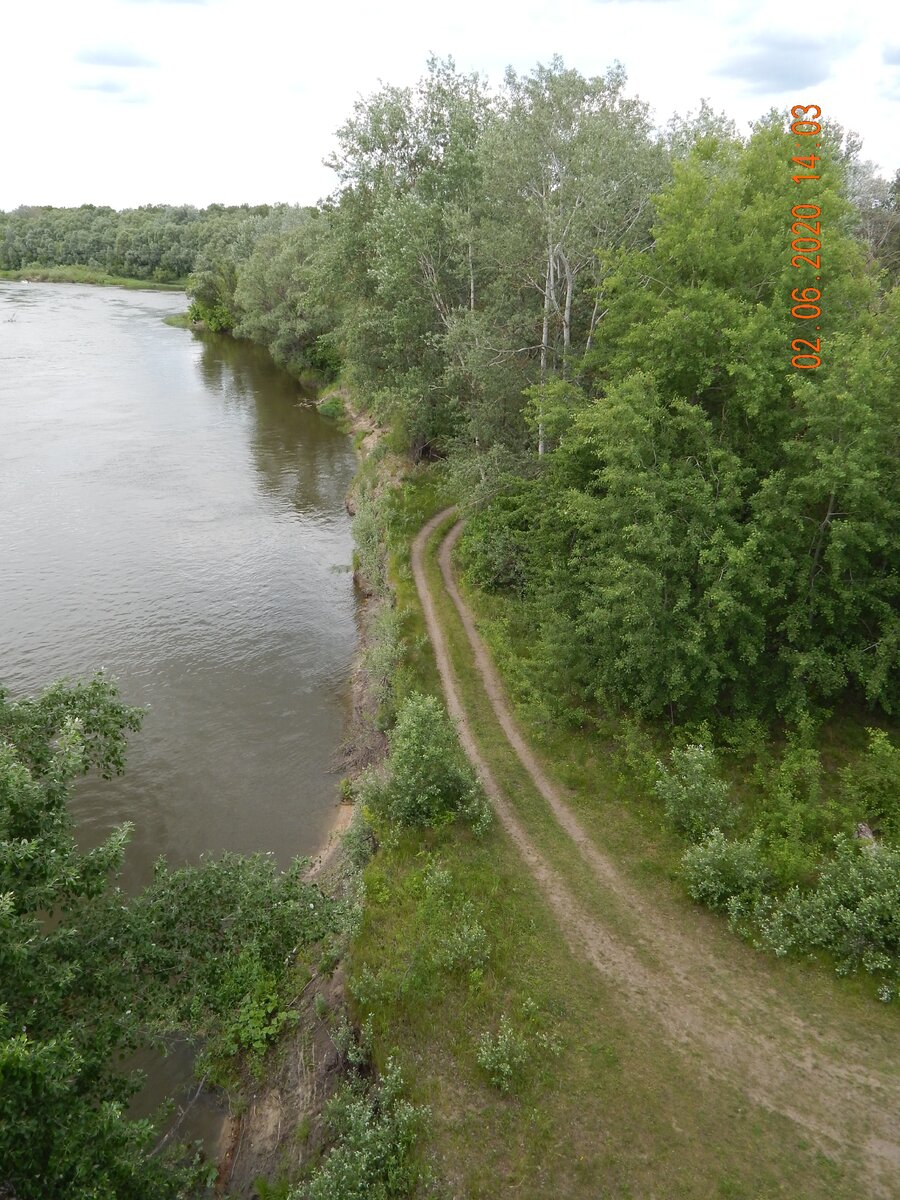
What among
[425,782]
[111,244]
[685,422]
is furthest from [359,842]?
[111,244]

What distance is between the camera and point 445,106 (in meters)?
36.9

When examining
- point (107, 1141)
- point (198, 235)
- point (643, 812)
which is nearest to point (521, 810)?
point (643, 812)

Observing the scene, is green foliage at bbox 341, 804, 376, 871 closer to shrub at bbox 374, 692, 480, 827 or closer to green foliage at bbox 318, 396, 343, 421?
shrub at bbox 374, 692, 480, 827

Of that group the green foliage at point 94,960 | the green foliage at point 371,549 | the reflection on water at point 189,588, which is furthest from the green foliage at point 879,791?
the green foliage at point 371,549

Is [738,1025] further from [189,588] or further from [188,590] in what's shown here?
[189,588]

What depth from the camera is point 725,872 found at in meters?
15.6

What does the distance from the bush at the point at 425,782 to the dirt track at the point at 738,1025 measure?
1.87 m

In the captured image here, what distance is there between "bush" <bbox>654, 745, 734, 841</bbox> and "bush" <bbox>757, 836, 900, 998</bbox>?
7.77 ft

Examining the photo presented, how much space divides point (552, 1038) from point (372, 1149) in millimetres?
3716

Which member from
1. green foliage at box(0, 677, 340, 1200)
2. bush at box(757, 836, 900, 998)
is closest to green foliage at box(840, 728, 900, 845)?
bush at box(757, 836, 900, 998)

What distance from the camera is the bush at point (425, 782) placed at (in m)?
18.1

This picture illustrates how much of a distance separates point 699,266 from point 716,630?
34.0 ft

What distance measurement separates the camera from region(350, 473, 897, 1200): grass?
11.2 meters

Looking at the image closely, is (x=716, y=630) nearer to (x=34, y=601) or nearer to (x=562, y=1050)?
(x=562, y=1050)
